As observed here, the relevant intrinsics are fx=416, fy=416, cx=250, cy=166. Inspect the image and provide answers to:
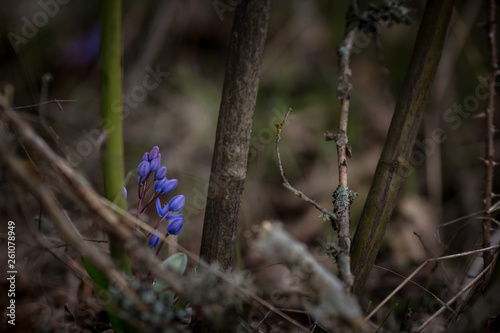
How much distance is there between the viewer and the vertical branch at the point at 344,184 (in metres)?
0.79

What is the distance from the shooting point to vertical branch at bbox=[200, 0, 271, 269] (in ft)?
2.80

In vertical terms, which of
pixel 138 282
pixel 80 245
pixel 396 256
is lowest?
pixel 396 256

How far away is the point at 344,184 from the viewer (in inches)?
35.2

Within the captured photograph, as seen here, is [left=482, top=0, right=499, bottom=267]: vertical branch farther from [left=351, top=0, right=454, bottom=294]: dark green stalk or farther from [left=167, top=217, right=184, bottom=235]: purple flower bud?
[left=167, top=217, right=184, bottom=235]: purple flower bud

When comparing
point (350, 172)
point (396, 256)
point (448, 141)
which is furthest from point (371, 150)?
point (396, 256)

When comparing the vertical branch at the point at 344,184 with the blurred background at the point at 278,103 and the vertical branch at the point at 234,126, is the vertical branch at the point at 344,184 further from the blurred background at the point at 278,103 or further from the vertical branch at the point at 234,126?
the blurred background at the point at 278,103

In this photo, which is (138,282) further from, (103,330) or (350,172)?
(350,172)

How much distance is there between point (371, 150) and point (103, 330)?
1850 millimetres

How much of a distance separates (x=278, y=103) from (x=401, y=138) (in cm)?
158

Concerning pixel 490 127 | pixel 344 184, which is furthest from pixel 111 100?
pixel 490 127

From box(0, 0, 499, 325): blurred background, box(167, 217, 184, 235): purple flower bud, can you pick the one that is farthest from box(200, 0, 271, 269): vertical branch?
box(0, 0, 499, 325): blurred background

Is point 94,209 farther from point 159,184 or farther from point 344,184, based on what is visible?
point 344,184

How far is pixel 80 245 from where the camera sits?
65 centimetres

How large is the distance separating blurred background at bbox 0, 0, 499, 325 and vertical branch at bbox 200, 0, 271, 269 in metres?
0.92
